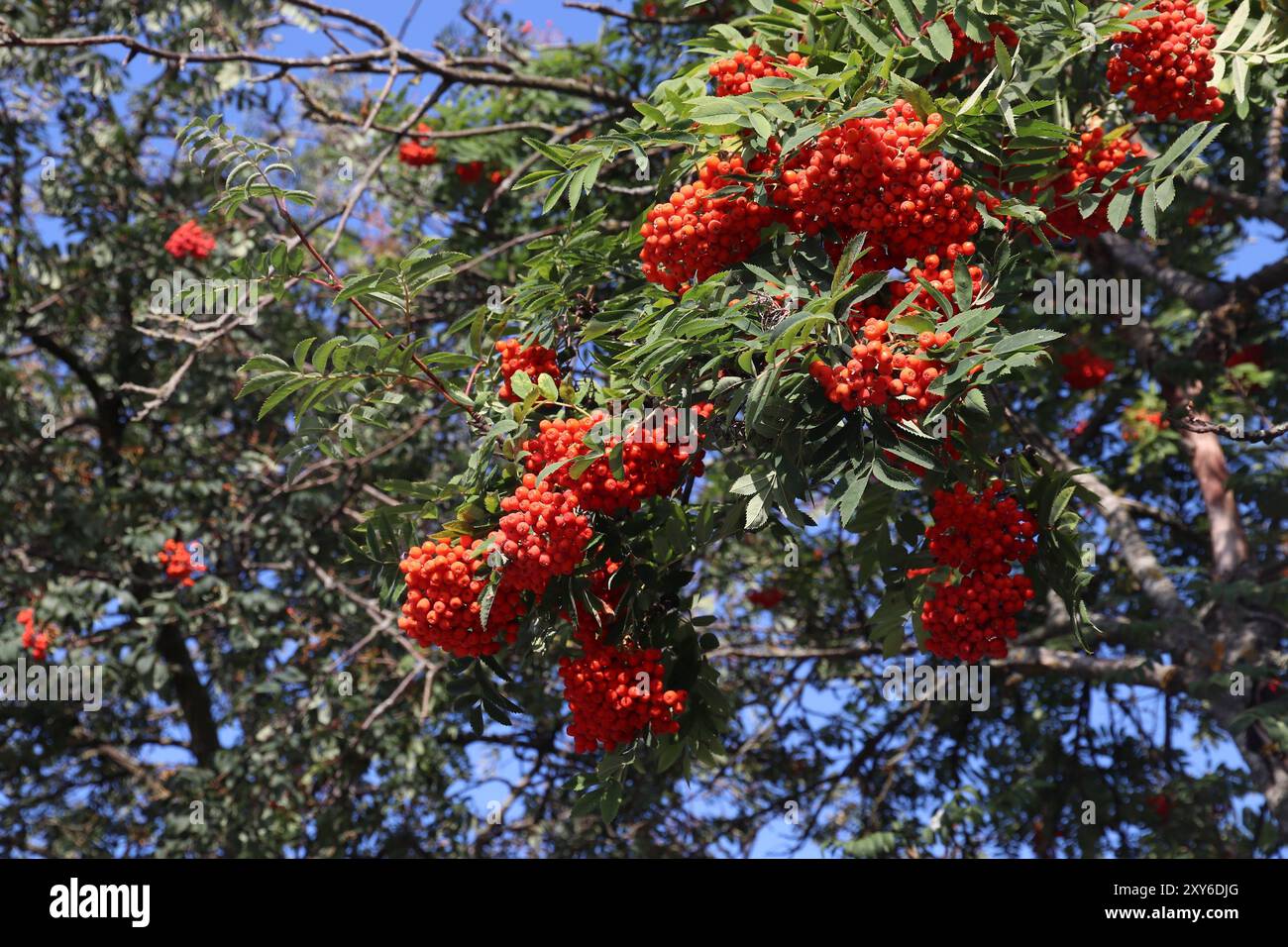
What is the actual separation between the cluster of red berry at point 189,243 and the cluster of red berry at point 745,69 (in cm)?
499

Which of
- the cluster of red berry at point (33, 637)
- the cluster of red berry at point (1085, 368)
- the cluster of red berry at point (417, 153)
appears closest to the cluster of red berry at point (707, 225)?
the cluster of red berry at point (417, 153)

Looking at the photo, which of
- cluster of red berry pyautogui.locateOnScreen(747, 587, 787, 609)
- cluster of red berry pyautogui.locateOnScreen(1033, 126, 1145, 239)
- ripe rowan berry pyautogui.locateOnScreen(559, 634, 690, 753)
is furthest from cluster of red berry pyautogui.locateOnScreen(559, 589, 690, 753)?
cluster of red berry pyautogui.locateOnScreen(747, 587, 787, 609)

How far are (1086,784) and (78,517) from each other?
5.95 meters

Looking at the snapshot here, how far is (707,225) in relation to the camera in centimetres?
→ 277

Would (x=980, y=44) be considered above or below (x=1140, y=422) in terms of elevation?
above

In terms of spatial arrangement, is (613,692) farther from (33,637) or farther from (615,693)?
(33,637)

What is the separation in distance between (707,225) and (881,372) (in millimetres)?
574

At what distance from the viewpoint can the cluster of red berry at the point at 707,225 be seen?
2768 millimetres

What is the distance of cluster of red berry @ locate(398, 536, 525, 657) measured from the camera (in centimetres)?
285

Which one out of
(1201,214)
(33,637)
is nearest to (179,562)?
(33,637)

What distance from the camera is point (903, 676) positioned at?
5.23 meters

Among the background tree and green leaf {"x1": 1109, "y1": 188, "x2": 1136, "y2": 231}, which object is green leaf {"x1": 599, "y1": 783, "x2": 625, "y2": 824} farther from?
green leaf {"x1": 1109, "y1": 188, "x2": 1136, "y2": 231}

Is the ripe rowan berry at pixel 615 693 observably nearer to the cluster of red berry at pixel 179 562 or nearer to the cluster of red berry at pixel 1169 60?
the cluster of red berry at pixel 1169 60

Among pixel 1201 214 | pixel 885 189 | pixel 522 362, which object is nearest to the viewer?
pixel 885 189
